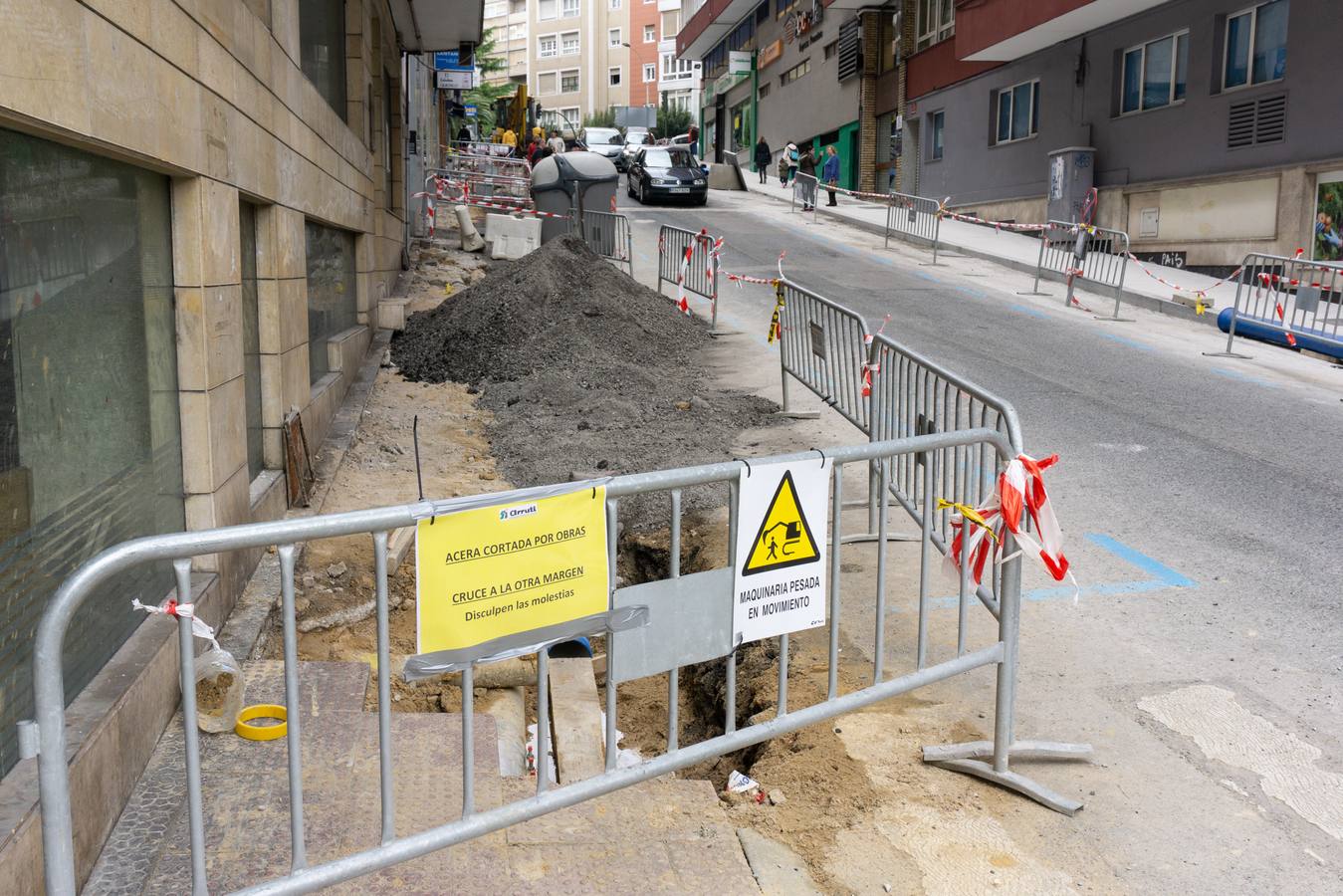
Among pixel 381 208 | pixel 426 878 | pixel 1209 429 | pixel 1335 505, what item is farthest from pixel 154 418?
pixel 381 208

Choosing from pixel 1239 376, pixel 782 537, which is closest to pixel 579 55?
pixel 1239 376

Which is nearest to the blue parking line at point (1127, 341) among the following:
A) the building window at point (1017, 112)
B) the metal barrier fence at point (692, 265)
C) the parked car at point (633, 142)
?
the metal barrier fence at point (692, 265)

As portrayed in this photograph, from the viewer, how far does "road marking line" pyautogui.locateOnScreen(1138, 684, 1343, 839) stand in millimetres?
4129

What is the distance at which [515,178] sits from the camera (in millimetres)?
28562

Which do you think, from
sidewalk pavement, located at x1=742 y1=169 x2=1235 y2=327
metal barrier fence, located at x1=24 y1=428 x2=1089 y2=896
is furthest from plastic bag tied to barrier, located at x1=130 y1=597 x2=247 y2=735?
sidewalk pavement, located at x1=742 y1=169 x2=1235 y2=327

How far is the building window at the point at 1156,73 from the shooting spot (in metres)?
22.6

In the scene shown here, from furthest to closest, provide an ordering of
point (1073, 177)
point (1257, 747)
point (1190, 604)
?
point (1073, 177), point (1190, 604), point (1257, 747)

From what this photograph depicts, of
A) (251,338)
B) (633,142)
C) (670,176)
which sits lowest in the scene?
(251,338)

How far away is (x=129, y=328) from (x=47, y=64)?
1.45 metres

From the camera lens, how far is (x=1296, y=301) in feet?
46.5

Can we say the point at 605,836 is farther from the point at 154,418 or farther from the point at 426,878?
the point at 154,418

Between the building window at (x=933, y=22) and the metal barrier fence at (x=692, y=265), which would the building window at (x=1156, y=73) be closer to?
the building window at (x=933, y=22)

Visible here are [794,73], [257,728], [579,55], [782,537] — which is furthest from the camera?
[579,55]

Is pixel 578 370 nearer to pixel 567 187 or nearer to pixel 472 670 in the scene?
pixel 472 670
